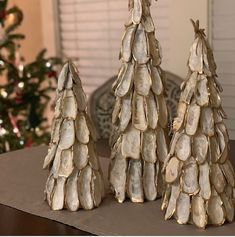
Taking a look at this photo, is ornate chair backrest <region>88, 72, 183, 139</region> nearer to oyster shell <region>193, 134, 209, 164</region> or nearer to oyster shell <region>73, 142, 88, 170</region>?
oyster shell <region>73, 142, 88, 170</region>

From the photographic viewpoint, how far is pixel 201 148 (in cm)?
80

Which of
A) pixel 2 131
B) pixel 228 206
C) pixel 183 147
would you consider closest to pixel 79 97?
pixel 183 147

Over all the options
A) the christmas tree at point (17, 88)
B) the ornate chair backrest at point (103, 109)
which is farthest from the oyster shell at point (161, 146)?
the christmas tree at point (17, 88)

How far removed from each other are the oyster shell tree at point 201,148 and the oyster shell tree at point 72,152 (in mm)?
178

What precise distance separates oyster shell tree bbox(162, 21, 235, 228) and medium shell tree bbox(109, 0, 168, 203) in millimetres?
113

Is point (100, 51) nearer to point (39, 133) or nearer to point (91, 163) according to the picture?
point (39, 133)

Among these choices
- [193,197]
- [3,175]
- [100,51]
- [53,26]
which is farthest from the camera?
[53,26]

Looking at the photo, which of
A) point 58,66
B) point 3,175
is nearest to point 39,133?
point 58,66

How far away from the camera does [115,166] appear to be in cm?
94

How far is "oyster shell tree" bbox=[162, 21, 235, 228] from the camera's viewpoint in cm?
79

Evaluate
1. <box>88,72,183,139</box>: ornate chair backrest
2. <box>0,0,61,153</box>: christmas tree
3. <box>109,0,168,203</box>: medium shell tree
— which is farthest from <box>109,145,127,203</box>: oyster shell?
<box>0,0,61,153</box>: christmas tree

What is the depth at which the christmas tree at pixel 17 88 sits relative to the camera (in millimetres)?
2334

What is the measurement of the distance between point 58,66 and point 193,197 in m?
1.84

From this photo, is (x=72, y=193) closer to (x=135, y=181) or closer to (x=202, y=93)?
(x=135, y=181)
